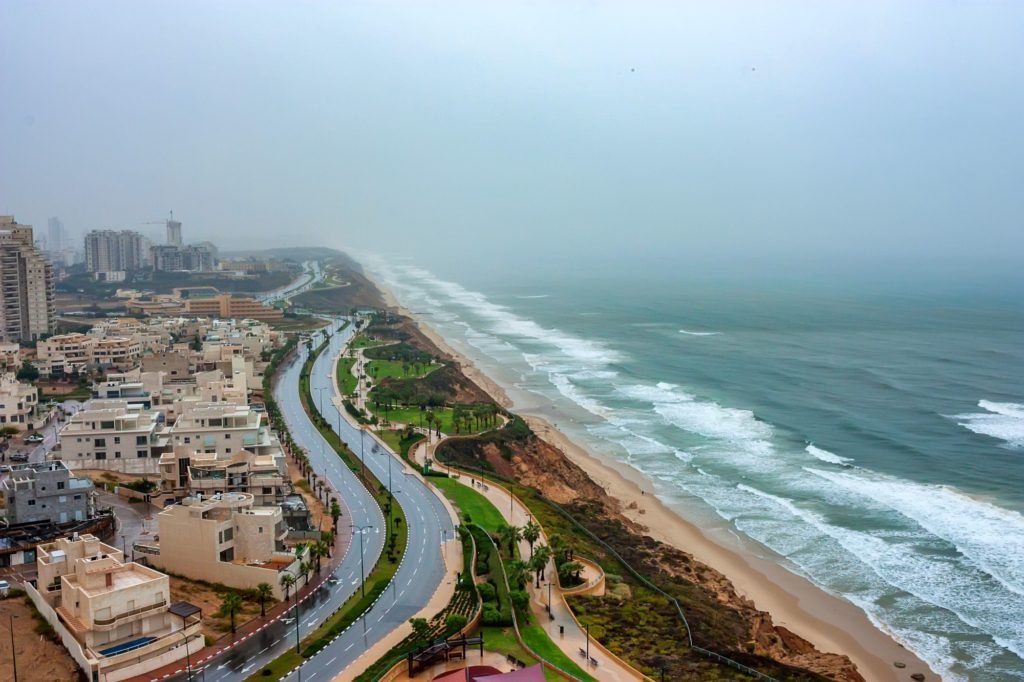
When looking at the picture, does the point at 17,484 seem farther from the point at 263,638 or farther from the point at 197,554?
the point at 263,638

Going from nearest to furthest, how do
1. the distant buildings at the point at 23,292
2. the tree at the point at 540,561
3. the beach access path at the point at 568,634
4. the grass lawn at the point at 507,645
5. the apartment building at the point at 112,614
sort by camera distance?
the apartment building at the point at 112,614 < the grass lawn at the point at 507,645 < the beach access path at the point at 568,634 < the tree at the point at 540,561 < the distant buildings at the point at 23,292

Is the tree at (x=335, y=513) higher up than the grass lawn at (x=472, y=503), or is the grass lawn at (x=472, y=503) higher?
the tree at (x=335, y=513)

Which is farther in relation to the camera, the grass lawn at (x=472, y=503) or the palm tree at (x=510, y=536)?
the grass lawn at (x=472, y=503)

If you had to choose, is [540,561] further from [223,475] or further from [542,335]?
[542,335]

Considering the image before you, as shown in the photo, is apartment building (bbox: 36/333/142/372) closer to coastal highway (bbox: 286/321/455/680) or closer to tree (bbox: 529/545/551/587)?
coastal highway (bbox: 286/321/455/680)

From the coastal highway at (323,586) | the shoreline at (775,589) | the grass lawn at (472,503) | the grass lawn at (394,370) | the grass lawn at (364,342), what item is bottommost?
the shoreline at (775,589)

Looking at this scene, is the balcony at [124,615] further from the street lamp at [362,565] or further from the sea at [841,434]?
the sea at [841,434]

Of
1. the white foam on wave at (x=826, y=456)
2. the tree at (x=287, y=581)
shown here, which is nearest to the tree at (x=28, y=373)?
the tree at (x=287, y=581)

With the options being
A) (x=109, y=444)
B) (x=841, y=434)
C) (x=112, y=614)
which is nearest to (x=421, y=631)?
(x=112, y=614)
